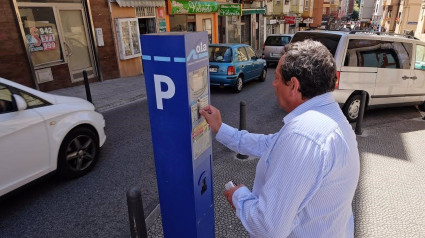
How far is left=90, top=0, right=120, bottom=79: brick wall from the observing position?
1096 cm

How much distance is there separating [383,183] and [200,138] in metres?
3.31

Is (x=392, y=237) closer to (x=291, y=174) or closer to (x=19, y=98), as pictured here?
(x=291, y=174)

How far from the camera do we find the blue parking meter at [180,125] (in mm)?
1912

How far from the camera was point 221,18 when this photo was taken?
20406 mm

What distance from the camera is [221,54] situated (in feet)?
31.0

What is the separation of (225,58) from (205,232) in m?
7.57

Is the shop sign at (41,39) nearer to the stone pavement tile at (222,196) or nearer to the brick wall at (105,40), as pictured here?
the brick wall at (105,40)

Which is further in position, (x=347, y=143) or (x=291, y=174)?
(x=347, y=143)

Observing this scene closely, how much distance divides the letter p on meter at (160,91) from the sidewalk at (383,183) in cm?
170

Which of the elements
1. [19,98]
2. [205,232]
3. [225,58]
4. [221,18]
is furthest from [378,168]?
[221,18]

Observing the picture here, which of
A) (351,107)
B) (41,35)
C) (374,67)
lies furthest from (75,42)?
(374,67)

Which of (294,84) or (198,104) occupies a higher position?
(294,84)

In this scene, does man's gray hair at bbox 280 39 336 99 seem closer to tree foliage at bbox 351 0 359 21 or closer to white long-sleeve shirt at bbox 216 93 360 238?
white long-sleeve shirt at bbox 216 93 360 238

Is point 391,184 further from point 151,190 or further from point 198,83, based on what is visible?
point 198,83
